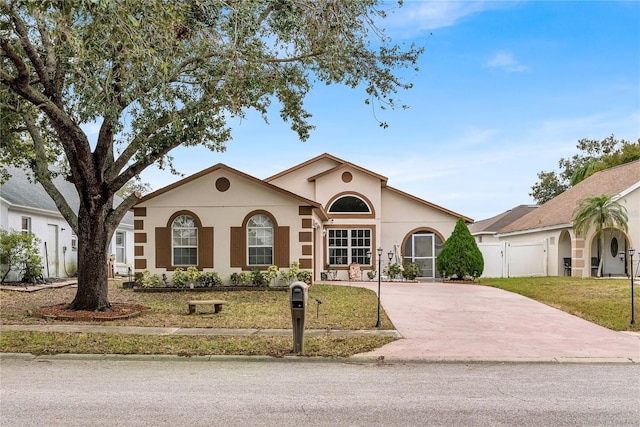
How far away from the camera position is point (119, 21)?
8.65 m

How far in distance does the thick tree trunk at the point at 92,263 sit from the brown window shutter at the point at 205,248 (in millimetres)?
6574

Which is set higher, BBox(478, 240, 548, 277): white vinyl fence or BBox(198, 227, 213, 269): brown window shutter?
BBox(198, 227, 213, 269): brown window shutter

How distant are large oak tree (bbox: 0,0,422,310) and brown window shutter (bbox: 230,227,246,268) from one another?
17.2ft

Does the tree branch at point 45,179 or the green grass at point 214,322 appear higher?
the tree branch at point 45,179

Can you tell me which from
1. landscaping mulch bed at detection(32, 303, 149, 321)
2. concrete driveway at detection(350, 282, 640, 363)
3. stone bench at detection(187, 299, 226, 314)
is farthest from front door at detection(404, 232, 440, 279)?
landscaping mulch bed at detection(32, 303, 149, 321)

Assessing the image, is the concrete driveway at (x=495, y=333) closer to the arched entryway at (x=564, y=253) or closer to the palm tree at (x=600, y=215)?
the palm tree at (x=600, y=215)

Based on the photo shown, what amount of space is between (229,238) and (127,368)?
41.1 feet

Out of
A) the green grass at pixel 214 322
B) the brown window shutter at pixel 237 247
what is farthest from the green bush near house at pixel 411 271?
the brown window shutter at pixel 237 247

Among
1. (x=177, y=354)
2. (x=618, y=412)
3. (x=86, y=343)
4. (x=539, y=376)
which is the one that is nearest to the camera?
(x=618, y=412)

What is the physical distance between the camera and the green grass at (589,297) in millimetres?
13789

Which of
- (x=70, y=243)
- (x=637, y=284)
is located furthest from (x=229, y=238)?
(x=637, y=284)

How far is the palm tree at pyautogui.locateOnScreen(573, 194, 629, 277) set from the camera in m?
Answer: 25.2

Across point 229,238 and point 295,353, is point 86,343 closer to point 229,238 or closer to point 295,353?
point 295,353

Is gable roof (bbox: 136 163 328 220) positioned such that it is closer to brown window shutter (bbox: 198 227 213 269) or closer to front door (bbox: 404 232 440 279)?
brown window shutter (bbox: 198 227 213 269)
